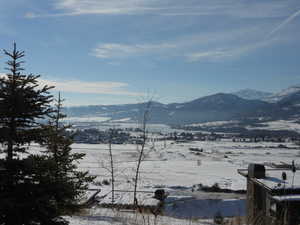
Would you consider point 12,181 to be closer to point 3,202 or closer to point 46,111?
point 3,202

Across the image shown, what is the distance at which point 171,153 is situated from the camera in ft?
343

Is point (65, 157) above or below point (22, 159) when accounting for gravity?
below

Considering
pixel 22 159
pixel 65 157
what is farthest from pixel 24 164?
pixel 65 157

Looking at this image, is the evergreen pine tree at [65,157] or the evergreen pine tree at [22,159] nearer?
the evergreen pine tree at [22,159]

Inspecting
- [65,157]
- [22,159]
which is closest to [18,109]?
[22,159]

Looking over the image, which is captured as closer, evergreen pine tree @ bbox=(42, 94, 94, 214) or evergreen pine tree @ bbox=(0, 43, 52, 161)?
evergreen pine tree @ bbox=(0, 43, 52, 161)

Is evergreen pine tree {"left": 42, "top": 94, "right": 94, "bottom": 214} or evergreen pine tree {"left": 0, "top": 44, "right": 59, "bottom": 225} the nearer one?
evergreen pine tree {"left": 0, "top": 44, "right": 59, "bottom": 225}

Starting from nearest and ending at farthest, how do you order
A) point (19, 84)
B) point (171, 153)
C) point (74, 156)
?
point (19, 84) < point (74, 156) < point (171, 153)

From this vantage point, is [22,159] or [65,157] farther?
[65,157]

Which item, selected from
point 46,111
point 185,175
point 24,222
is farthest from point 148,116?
point 185,175

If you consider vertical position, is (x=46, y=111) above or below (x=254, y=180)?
above

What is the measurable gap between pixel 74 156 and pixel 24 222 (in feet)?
22.2

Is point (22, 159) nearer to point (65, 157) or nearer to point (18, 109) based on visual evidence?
point (18, 109)

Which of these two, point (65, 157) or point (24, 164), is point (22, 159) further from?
point (65, 157)
